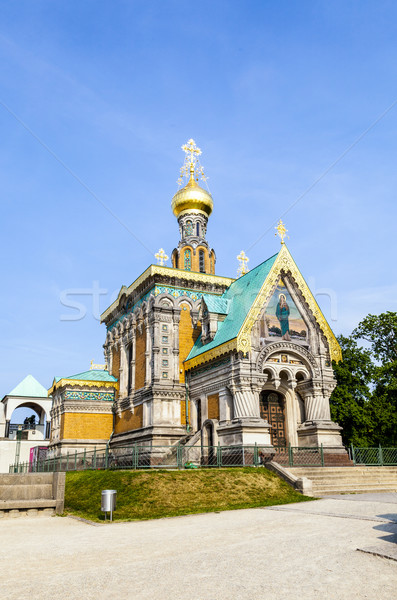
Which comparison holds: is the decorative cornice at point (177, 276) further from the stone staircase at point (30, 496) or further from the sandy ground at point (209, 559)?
the sandy ground at point (209, 559)

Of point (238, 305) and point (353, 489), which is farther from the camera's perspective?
point (238, 305)

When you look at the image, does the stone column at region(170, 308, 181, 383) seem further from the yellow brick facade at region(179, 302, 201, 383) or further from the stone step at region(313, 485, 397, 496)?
the stone step at region(313, 485, 397, 496)

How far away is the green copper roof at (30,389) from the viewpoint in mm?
45219

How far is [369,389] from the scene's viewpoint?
96.1 ft

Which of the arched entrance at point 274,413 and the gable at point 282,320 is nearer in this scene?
the gable at point 282,320

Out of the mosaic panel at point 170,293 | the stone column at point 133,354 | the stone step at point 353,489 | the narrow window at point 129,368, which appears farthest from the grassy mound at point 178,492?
the mosaic panel at point 170,293

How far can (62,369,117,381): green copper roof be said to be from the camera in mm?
31872

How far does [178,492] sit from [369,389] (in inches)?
724

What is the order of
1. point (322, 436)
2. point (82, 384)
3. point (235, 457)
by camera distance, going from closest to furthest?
point (235, 457) → point (322, 436) → point (82, 384)

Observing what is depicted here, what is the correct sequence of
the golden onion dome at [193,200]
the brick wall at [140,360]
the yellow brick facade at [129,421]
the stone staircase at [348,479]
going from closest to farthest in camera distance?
1. the stone staircase at [348,479]
2. the yellow brick facade at [129,421]
3. the brick wall at [140,360]
4. the golden onion dome at [193,200]

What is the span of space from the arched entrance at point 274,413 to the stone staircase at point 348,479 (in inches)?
214

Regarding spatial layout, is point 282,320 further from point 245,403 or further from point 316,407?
point 245,403

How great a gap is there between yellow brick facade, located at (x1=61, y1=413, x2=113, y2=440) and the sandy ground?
1865 centimetres

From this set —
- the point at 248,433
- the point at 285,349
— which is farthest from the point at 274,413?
the point at 248,433
